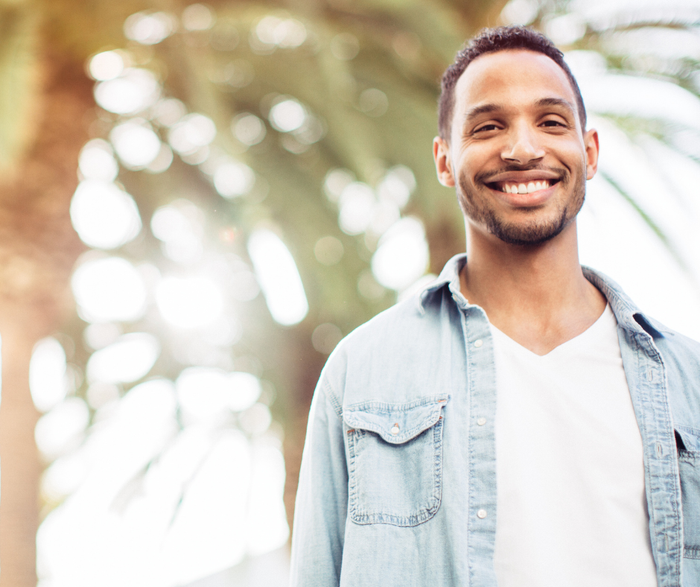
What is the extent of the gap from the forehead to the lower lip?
0.27 m

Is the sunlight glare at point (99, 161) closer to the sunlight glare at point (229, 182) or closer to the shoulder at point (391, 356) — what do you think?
the sunlight glare at point (229, 182)

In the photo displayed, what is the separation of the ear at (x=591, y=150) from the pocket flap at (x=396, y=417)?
90cm

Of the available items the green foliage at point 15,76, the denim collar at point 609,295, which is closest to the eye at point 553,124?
the denim collar at point 609,295

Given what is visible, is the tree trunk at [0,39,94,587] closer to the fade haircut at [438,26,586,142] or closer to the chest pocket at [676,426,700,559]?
the fade haircut at [438,26,586,142]

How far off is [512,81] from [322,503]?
4.33 feet

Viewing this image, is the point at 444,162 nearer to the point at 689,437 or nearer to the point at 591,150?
the point at 591,150

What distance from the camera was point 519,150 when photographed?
1.70 meters

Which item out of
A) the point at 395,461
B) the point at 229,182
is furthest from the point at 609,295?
the point at 229,182

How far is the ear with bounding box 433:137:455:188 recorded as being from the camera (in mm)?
1983

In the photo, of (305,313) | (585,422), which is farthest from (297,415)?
(585,422)

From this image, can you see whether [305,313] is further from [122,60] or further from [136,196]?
[122,60]

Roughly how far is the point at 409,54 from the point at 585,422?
342 cm

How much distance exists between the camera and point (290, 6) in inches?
150

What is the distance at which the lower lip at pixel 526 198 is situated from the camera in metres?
1.71
